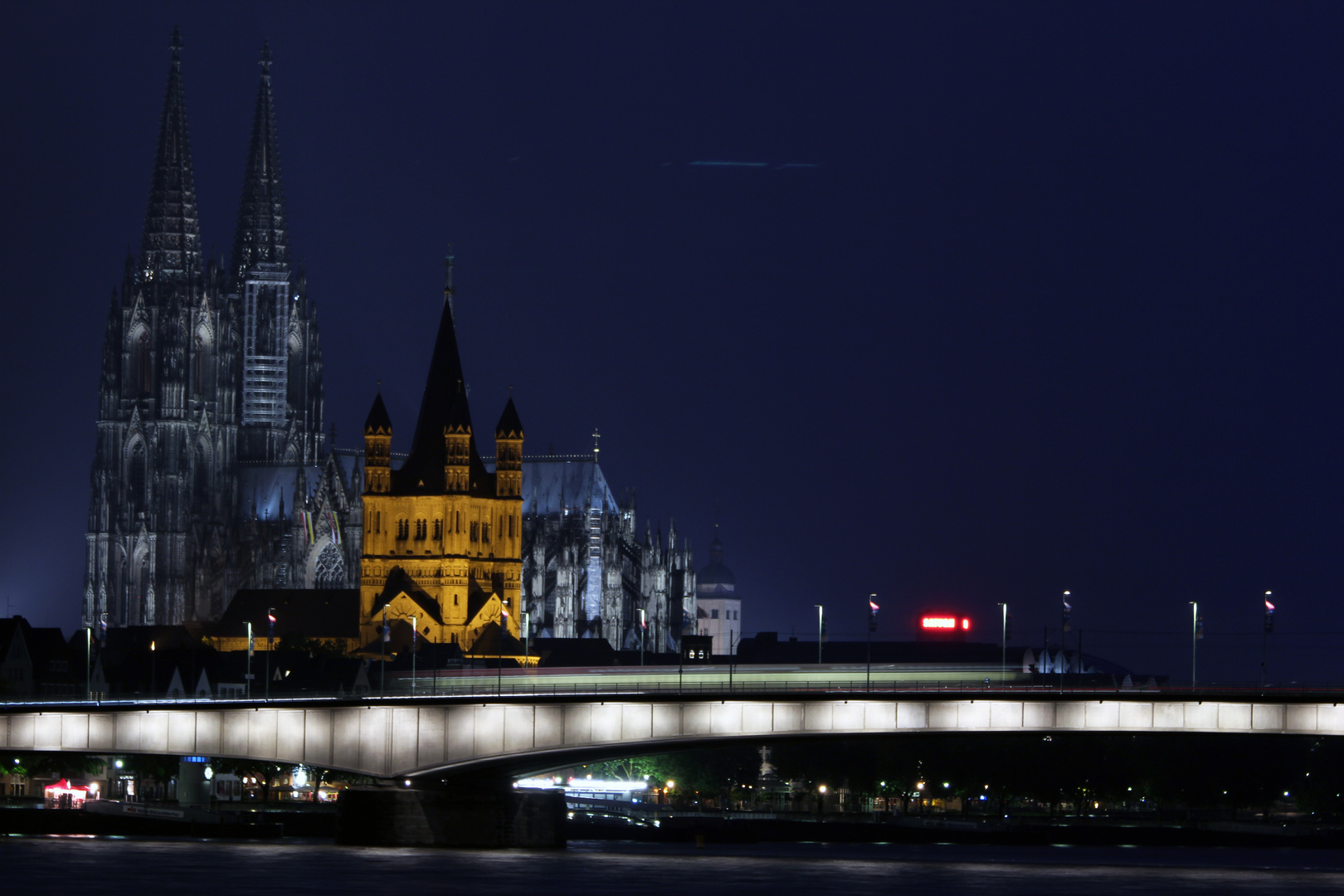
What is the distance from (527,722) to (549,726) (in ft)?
2.85

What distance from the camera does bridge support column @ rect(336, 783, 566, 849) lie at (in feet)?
325

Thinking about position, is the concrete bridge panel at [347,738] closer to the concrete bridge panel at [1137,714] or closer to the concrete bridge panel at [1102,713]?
the concrete bridge panel at [1102,713]

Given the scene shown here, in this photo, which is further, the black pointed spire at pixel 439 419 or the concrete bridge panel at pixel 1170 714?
the black pointed spire at pixel 439 419

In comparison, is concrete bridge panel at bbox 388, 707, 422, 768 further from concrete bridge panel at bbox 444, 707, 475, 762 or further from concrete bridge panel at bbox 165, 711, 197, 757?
concrete bridge panel at bbox 165, 711, 197, 757

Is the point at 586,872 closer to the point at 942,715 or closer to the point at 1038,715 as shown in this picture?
the point at 942,715

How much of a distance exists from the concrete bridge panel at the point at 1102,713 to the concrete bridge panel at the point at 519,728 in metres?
20.9

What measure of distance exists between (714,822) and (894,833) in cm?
954

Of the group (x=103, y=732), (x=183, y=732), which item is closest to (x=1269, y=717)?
(x=183, y=732)

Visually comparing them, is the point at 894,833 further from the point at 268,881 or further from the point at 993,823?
the point at 268,881

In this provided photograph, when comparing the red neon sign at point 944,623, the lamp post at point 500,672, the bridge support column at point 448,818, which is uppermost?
the red neon sign at point 944,623

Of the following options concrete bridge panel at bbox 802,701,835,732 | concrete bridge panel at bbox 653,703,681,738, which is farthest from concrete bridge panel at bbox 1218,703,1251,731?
concrete bridge panel at bbox 653,703,681,738

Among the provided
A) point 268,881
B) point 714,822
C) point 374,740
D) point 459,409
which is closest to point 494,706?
point 374,740

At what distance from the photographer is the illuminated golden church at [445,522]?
606 ft

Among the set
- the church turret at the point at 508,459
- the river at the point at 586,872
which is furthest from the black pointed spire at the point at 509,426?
the river at the point at 586,872
